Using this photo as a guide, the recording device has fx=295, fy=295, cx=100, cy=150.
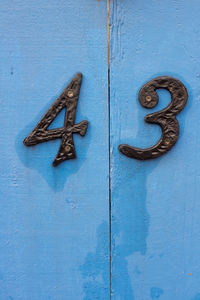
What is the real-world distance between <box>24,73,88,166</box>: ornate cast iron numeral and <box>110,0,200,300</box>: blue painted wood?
4.1 inches

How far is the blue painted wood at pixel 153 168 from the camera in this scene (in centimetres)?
83

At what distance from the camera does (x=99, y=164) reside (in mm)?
890

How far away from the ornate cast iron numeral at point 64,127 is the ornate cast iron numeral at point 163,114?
15cm

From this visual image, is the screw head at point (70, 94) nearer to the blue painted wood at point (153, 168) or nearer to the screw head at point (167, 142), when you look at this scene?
the blue painted wood at point (153, 168)

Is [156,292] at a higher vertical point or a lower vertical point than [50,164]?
lower

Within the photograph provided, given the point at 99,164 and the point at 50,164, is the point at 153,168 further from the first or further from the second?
the point at 50,164

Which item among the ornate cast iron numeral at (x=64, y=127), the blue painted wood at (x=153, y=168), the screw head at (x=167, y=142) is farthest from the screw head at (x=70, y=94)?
the screw head at (x=167, y=142)

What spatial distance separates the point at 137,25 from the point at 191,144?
0.38 metres

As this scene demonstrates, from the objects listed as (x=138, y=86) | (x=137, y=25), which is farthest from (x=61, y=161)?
(x=137, y=25)

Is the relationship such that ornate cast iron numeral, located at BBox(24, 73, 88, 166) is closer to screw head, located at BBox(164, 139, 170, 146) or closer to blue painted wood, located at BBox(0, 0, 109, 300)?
blue painted wood, located at BBox(0, 0, 109, 300)

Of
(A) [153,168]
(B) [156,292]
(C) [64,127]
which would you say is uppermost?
(C) [64,127]

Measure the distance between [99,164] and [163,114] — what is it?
0.79ft

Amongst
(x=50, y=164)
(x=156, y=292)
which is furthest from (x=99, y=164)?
(x=156, y=292)

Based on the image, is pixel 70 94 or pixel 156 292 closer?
pixel 70 94
